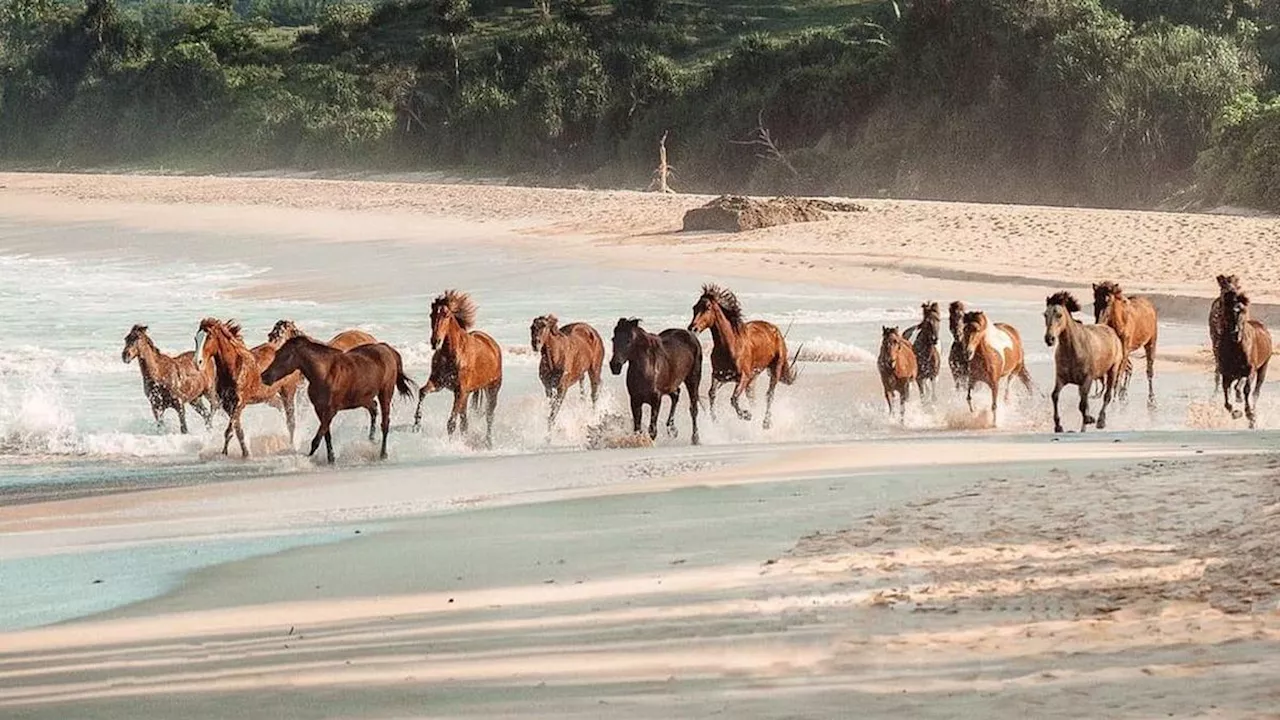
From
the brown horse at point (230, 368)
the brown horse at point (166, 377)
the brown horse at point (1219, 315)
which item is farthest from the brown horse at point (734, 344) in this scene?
the brown horse at point (166, 377)

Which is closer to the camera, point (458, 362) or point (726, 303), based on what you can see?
point (458, 362)

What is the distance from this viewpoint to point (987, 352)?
17.4m

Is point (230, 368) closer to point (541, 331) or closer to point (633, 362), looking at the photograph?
point (541, 331)

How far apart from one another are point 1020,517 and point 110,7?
9671 cm

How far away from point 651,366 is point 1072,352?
3634mm

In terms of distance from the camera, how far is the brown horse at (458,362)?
54.6 ft

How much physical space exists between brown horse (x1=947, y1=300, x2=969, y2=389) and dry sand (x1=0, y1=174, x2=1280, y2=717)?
9.51 ft

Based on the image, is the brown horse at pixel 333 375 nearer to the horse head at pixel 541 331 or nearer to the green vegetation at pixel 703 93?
the horse head at pixel 541 331

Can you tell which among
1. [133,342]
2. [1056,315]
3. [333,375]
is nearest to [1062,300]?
[1056,315]

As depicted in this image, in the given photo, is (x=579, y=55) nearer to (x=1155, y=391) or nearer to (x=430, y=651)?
(x=1155, y=391)

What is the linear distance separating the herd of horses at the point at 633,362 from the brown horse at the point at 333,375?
0.4 inches

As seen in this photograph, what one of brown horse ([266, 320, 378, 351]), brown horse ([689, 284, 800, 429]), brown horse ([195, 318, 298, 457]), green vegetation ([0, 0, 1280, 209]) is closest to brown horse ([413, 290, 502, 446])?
brown horse ([266, 320, 378, 351])

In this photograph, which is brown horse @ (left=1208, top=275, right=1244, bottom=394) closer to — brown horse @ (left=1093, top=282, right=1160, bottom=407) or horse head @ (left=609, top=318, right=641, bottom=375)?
brown horse @ (left=1093, top=282, right=1160, bottom=407)

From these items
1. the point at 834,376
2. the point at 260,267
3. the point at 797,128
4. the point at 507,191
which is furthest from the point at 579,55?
the point at 834,376
